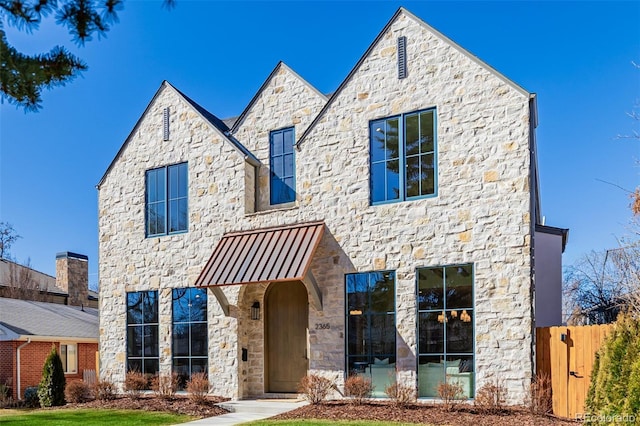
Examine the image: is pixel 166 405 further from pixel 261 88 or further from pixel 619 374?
pixel 619 374

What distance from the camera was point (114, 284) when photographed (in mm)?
18078

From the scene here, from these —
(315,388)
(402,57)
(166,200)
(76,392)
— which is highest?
(402,57)

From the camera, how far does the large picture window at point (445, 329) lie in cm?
1246

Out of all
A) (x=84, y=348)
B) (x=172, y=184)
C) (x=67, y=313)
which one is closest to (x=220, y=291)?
(x=172, y=184)

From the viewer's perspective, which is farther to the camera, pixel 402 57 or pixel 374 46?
pixel 374 46

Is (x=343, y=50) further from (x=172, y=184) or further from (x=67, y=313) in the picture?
(x=67, y=313)

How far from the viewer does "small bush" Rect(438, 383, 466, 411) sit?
12.0 metres

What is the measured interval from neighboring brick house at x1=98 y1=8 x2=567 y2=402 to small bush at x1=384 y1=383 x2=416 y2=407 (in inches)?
13.1

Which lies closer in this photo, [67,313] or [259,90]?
[259,90]

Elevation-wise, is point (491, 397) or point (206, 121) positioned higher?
point (206, 121)

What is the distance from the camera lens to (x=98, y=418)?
13.4 m

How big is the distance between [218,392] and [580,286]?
16.3 m

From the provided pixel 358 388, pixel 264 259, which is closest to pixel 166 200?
pixel 264 259

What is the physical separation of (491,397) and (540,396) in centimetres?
89
